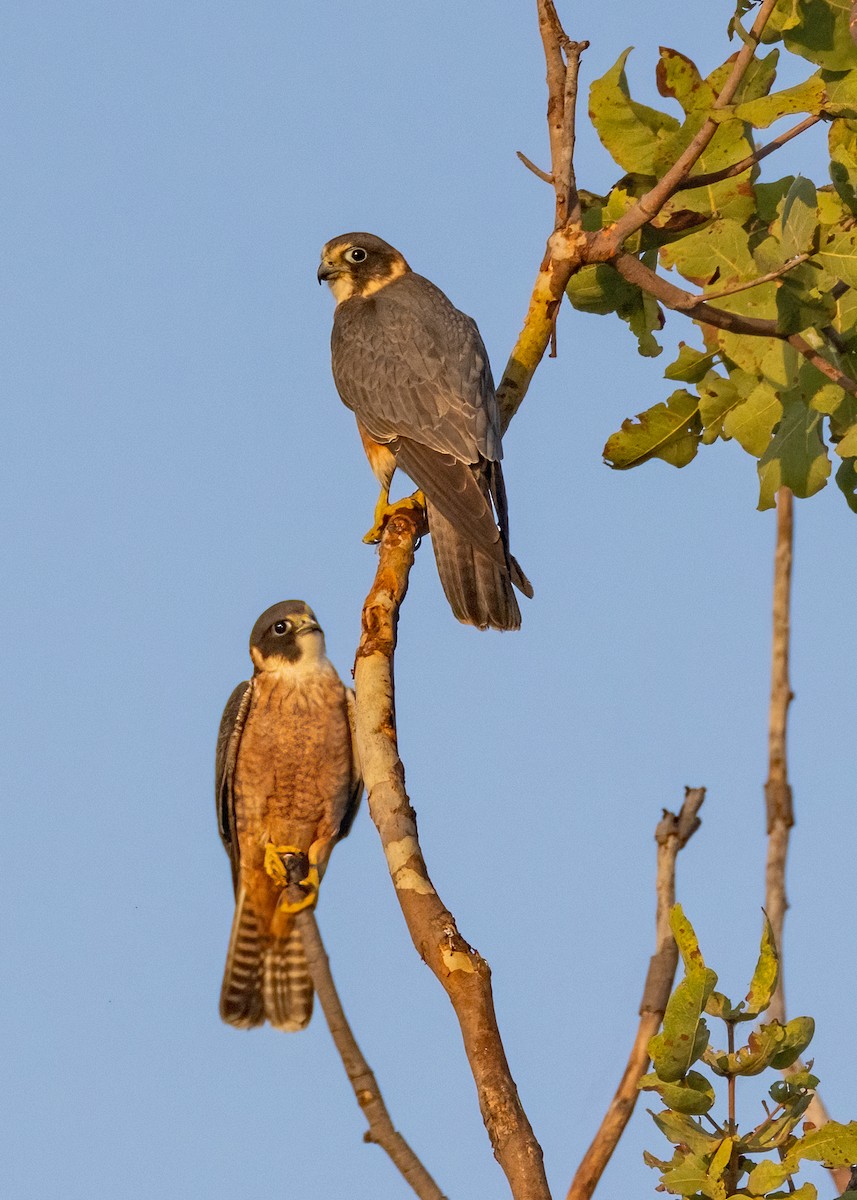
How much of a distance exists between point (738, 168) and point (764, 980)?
1.64 metres

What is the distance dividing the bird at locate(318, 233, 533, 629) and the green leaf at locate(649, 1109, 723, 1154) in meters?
2.79

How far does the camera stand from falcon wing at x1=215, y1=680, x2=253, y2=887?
248 inches

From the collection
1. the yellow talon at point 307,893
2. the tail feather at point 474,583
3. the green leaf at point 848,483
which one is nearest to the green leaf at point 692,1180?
the green leaf at point 848,483

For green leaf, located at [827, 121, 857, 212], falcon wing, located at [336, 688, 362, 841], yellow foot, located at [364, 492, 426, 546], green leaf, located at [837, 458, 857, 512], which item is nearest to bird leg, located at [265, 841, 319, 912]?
falcon wing, located at [336, 688, 362, 841]

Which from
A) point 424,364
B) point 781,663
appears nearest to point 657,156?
point 781,663

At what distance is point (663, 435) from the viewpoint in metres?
3.31

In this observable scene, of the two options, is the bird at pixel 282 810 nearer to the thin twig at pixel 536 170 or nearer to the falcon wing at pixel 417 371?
the falcon wing at pixel 417 371

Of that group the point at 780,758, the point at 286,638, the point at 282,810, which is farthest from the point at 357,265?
the point at 780,758

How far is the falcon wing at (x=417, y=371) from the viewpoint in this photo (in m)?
5.24

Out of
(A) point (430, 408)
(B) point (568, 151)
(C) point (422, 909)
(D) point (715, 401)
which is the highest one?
(A) point (430, 408)

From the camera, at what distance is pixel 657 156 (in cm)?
313

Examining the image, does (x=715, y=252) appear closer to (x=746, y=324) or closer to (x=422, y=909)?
(x=746, y=324)

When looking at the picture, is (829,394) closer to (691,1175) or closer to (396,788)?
(396,788)

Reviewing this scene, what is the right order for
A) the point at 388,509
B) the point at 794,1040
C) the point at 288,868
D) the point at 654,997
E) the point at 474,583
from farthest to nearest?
the point at 288,868 → the point at 388,509 → the point at 474,583 → the point at 654,997 → the point at 794,1040
